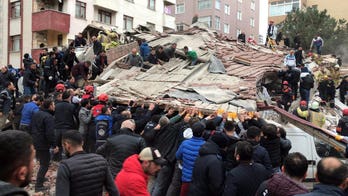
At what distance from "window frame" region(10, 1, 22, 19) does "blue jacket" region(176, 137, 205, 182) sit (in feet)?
100

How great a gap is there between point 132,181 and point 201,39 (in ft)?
50.8

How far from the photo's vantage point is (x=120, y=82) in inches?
570

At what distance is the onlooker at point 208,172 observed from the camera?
5609mm

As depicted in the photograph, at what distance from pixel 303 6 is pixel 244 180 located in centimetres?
4791

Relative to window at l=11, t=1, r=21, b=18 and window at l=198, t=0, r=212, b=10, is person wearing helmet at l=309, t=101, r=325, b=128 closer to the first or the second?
window at l=11, t=1, r=21, b=18

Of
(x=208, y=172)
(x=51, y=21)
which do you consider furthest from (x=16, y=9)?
(x=208, y=172)

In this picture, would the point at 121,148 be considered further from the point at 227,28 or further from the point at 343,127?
the point at 227,28

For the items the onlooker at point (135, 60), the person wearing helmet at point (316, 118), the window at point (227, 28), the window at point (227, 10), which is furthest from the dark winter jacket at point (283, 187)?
the window at point (227, 10)

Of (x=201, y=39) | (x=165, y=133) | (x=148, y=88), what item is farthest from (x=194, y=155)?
(x=201, y=39)

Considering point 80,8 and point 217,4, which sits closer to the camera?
point 80,8

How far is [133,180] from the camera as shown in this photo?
4.19 meters

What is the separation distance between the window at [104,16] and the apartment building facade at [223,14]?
46.3 feet

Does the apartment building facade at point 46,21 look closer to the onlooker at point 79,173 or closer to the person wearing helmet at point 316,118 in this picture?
the person wearing helmet at point 316,118

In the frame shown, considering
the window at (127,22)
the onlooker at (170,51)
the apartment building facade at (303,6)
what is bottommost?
the onlooker at (170,51)
